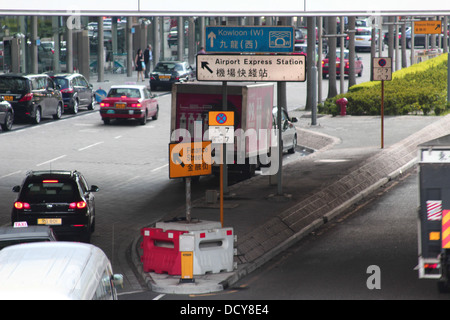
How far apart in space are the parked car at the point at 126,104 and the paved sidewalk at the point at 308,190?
631 cm

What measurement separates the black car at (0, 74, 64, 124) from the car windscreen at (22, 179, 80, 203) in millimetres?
17216

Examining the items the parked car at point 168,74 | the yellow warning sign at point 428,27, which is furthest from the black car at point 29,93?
the yellow warning sign at point 428,27

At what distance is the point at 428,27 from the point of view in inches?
2478

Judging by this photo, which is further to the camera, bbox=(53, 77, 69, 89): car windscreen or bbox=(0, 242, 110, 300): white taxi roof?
bbox=(53, 77, 69, 89): car windscreen

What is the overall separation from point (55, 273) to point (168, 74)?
42.6m

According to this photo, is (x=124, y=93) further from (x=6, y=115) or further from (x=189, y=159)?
(x=189, y=159)

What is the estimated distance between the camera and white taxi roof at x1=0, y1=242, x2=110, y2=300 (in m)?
8.39

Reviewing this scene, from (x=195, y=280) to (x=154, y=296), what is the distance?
0.93m

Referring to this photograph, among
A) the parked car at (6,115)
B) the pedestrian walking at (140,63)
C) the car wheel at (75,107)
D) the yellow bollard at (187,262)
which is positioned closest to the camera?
the yellow bollard at (187,262)

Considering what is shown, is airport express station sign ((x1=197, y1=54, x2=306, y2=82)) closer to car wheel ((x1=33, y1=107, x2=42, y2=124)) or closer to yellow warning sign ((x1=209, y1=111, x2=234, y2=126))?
yellow warning sign ((x1=209, y1=111, x2=234, y2=126))

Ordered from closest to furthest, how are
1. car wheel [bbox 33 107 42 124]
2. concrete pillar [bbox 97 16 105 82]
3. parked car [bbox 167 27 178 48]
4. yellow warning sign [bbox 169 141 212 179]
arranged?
yellow warning sign [bbox 169 141 212 179] → car wheel [bbox 33 107 42 124] → concrete pillar [bbox 97 16 105 82] → parked car [bbox 167 27 178 48]
